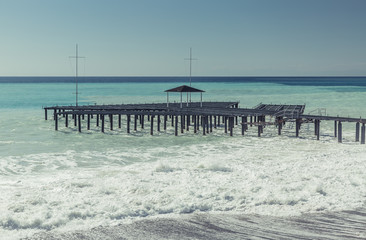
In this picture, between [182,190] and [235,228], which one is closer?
[235,228]

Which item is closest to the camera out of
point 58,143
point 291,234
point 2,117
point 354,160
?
point 291,234

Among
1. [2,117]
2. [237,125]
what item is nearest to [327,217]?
[237,125]

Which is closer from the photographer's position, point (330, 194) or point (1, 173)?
point (330, 194)

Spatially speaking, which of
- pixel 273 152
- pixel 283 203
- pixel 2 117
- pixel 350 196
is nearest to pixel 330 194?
pixel 350 196

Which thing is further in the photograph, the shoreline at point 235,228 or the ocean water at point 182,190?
the ocean water at point 182,190

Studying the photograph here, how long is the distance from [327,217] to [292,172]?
5.95 meters

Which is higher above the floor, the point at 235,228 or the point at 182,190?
the point at 182,190

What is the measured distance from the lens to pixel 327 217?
12.4 meters

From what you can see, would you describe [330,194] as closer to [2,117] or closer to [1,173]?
[1,173]

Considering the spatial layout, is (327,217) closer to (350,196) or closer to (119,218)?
(350,196)

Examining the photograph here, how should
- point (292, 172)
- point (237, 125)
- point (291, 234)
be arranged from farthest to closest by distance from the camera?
point (237, 125) < point (292, 172) < point (291, 234)

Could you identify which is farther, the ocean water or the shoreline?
the ocean water

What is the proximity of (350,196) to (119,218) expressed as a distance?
854 cm

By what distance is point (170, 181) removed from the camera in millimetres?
16734
